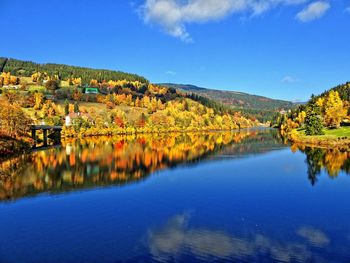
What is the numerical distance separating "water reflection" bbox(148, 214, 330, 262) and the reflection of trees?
877 inches

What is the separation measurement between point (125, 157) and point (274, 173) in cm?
3136

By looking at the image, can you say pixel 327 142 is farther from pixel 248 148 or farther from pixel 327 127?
pixel 327 127

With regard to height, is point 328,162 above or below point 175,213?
above

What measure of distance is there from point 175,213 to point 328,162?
38.7m

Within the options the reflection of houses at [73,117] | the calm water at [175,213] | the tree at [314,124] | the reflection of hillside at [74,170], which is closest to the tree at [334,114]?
the tree at [314,124]

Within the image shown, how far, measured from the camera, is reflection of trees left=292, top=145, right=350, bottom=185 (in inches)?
1980

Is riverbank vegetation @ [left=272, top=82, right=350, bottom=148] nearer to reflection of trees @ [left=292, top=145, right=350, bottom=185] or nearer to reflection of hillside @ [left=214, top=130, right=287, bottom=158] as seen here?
reflection of hillside @ [left=214, top=130, right=287, bottom=158]

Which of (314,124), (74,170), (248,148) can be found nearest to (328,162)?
(248,148)

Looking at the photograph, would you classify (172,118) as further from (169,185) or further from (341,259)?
(341,259)

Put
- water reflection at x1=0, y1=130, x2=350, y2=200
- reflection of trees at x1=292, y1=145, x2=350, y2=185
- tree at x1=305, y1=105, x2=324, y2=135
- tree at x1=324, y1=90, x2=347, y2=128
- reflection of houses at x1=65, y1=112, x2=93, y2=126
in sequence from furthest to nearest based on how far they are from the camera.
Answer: reflection of houses at x1=65, y1=112, x2=93, y2=126 < tree at x1=324, y1=90, x2=347, y2=128 < tree at x1=305, y1=105, x2=324, y2=135 < reflection of trees at x1=292, y1=145, x2=350, y2=185 < water reflection at x1=0, y1=130, x2=350, y2=200

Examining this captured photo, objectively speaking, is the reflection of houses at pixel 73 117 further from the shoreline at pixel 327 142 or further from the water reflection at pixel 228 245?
the water reflection at pixel 228 245

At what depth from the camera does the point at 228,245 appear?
22969 millimetres

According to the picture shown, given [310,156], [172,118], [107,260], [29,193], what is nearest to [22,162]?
[29,193]

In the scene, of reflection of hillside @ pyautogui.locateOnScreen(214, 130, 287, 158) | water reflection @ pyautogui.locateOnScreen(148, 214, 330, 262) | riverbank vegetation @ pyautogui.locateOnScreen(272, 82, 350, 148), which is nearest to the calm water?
water reflection @ pyautogui.locateOnScreen(148, 214, 330, 262)
